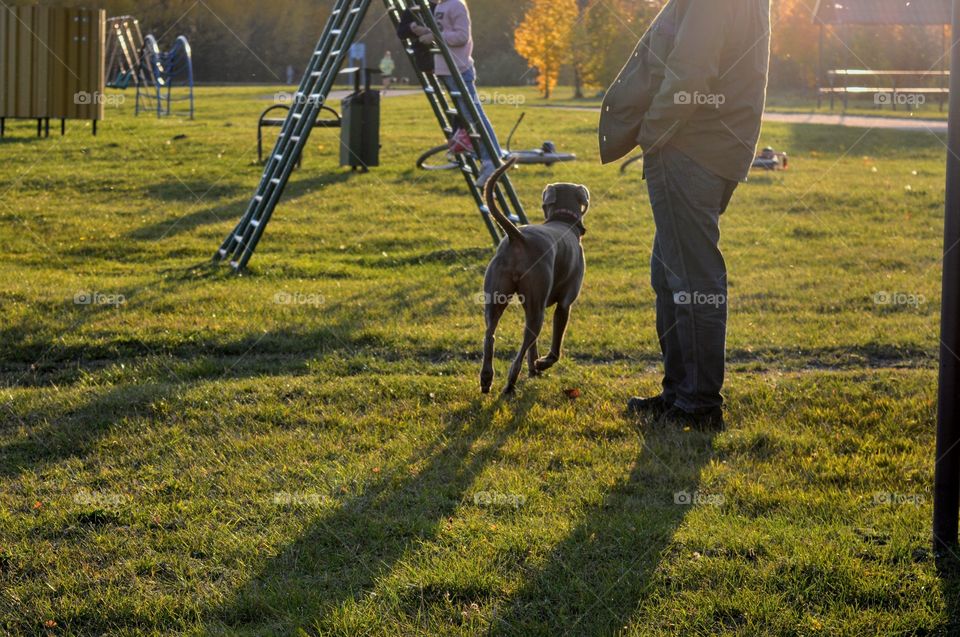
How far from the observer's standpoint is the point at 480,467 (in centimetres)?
483

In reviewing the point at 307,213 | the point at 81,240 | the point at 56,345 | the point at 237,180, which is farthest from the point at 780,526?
the point at 237,180

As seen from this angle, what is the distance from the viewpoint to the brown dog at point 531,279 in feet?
19.1

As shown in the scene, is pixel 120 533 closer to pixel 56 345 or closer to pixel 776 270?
A: pixel 56 345

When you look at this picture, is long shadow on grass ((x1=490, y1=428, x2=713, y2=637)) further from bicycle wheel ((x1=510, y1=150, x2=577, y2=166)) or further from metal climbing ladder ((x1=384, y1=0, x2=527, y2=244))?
bicycle wheel ((x1=510, y1=150, x2=577, y2=166))

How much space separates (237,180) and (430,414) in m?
10.3

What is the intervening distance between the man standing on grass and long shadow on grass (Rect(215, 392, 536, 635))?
3.65 feet

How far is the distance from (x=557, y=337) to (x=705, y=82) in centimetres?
194

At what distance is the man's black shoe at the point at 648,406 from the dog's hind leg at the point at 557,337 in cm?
75

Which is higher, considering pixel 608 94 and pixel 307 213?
pixel 608 94

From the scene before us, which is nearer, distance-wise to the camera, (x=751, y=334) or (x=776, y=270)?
(x=751, y=334)

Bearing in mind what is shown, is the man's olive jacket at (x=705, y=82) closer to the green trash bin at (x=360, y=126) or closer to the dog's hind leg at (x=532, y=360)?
the dog's hind leg at (x=532, y=360)

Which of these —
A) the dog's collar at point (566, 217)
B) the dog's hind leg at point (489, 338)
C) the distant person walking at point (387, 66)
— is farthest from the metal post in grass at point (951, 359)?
the distant person walking at point (387, 66)

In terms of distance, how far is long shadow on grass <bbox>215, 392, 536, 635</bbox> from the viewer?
3.51m

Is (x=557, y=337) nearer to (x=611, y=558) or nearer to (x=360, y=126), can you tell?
(x=611, y=558)
